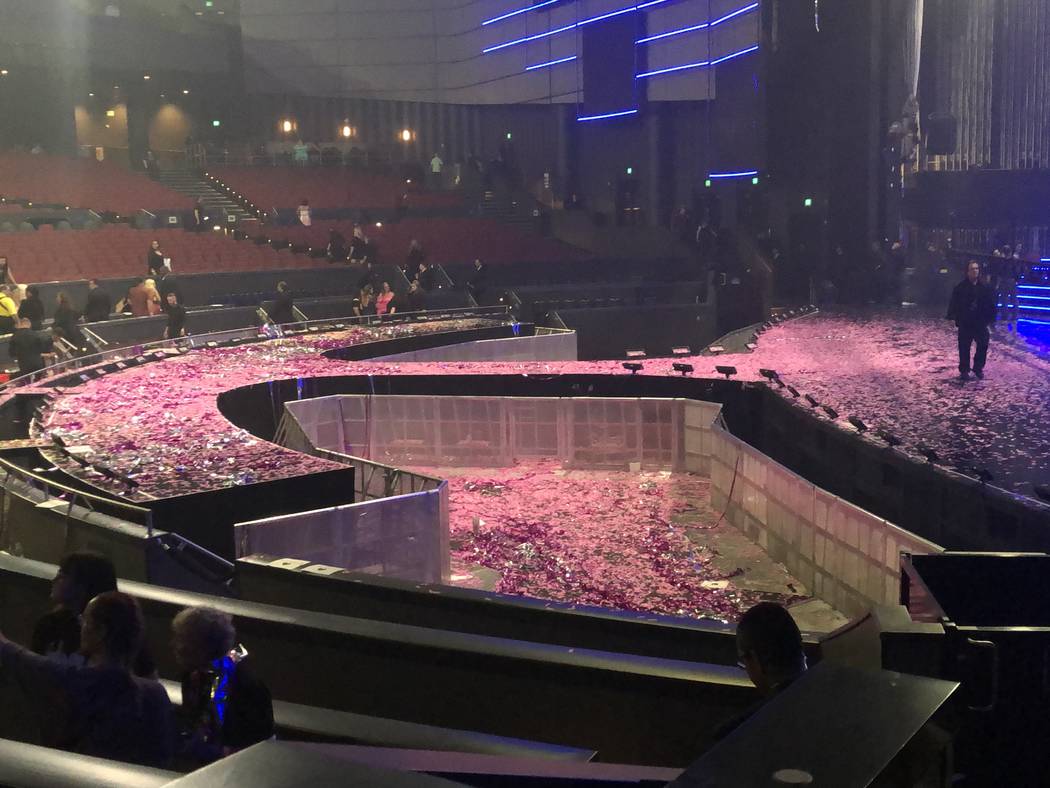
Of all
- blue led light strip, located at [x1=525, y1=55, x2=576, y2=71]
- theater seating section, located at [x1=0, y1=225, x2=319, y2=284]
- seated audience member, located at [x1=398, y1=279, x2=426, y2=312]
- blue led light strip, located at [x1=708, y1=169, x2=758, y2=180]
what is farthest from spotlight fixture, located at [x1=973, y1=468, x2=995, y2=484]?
blue led light strip, located at [x1=525, y1=55, x2=576, y2=71]

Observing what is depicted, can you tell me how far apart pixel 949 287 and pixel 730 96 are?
6065 millimetres

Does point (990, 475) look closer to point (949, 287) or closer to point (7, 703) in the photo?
point (7, 703)

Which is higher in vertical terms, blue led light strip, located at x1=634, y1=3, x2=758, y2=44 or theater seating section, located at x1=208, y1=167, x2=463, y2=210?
blue led light strip, located at x1=634, y1=3, x2=758, y2=44

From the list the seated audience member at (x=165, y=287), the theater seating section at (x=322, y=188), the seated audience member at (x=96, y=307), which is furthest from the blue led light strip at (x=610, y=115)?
the seated audience member at (x=96, y=307)

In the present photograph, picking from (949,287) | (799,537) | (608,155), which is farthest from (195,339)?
(608,155)

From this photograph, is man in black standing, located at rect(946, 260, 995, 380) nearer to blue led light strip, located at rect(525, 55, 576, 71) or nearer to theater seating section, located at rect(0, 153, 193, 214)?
theater seating section, located at rect(0, 153, 193, 214)

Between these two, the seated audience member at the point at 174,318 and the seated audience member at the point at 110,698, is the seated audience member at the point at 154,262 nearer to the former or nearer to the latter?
the seated audience member at the point at 174,318

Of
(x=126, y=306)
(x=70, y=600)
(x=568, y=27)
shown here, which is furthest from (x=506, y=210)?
(x=70, y=600)

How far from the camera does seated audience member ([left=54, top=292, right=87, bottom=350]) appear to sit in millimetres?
15203

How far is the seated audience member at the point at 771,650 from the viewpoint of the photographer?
8.61 feet

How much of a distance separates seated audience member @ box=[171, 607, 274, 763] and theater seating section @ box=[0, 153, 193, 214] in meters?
25.5

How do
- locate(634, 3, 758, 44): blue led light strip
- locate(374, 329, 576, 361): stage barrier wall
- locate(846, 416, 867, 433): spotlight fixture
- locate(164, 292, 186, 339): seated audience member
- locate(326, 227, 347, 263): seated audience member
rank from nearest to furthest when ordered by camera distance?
1. locate(846, 416, 867, 433): spotlight fixture
2. locate(374, 329, 576, 361): stage barrier wall
3. locate(164, 292, 186, 339): seated audience member
4. locate(326, 227, 347, 263): seated audience member
5. locate(634, 3, 758, 44): blue led light strip

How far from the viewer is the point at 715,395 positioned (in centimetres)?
1229

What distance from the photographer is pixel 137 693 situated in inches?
112
